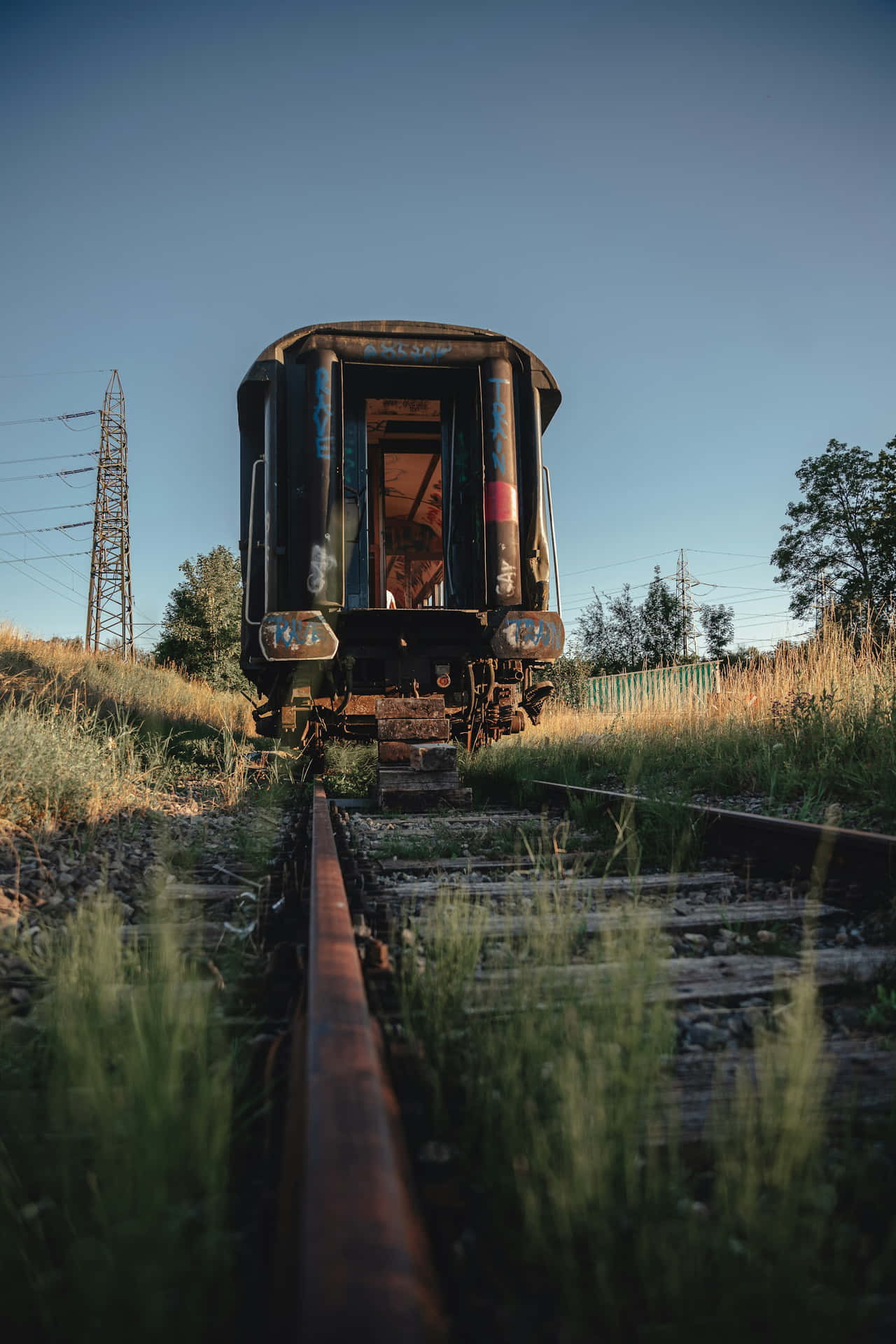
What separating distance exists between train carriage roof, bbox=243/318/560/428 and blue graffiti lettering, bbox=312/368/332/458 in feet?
1.26

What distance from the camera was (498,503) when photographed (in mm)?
5012

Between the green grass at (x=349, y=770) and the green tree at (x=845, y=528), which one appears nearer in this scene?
the green grass at (x=349, y=770)

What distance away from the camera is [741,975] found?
5.66ft

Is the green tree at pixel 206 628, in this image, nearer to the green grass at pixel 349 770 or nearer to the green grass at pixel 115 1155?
the green grass at pixel 349 770

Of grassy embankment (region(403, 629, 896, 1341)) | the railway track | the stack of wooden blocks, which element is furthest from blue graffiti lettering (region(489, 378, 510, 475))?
grassy embankment (region(403, 629, 896, 1341))

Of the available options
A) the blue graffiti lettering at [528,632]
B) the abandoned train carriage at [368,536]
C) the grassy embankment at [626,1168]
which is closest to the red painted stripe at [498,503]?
the abandoned train carriage at [368,536]

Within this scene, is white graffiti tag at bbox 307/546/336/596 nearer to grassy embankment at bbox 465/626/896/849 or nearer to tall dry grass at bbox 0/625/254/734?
grassy embankment at bbox 465/626/896/849

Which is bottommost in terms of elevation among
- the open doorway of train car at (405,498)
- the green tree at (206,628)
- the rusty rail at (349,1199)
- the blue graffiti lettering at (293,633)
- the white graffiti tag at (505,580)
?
the rusty rail at (349,1199)

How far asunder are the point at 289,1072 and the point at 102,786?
3.17 metres

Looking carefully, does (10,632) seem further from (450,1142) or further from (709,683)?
(450,1142)

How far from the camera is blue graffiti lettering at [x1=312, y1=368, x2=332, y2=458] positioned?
4.83m

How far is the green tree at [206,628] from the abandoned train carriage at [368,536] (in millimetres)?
17872

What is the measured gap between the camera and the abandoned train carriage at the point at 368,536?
16.0 ft

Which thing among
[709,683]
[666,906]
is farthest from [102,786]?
[709,683]
